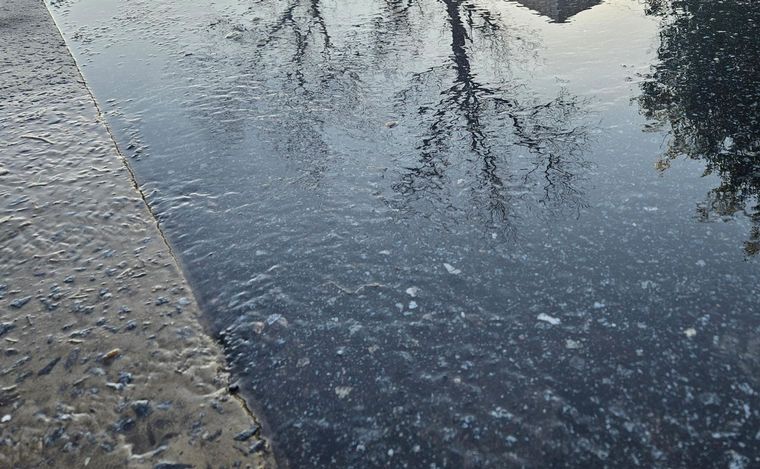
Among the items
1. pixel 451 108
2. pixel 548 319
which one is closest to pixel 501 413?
pixel 548 319

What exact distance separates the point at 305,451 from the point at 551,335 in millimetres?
2385

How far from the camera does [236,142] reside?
27.1ft

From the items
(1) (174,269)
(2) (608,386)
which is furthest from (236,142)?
(2) (608,386)

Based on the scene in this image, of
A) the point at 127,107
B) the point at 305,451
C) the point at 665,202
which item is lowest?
→ the point at 305,451

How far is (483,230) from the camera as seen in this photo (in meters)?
5.88

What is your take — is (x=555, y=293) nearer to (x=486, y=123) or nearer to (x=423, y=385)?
(x=423, y=385)

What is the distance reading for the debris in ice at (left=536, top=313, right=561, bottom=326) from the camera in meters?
4.78

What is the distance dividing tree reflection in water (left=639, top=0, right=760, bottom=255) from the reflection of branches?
4.15ft

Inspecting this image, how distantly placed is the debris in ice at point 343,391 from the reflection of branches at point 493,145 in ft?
8.52

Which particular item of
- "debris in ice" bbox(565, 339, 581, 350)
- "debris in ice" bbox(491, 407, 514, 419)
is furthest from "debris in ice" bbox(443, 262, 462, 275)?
"debris in ice" bbox(491, 407, 514, 419)

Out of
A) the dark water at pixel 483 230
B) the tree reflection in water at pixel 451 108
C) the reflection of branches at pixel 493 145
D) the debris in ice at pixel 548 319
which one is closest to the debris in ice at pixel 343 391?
the dark water at pixel 483 230

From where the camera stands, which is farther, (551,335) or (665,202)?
(665,202)

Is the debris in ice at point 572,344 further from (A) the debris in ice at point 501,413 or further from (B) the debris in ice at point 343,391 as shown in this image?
(B) the debris in ice at point 343,391

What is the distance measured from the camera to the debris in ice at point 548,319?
15.7 feet
